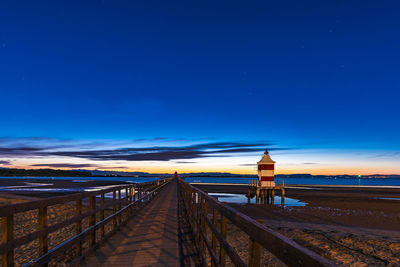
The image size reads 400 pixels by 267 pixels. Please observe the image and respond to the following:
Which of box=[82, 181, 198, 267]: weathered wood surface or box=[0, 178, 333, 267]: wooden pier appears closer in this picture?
box=[0, 178, 333, 267]: wooden pier

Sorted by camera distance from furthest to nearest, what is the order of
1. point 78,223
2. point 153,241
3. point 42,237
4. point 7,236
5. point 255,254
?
1. point 153,241
2. point 78,223
3. point 42,237
4. point 7,236
5. point 255,254

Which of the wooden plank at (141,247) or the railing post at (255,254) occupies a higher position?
the railing post at (255,254)

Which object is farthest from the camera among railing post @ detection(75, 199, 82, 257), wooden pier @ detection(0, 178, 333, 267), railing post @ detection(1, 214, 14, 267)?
railing post @ detection(75, 199, 82, 257)

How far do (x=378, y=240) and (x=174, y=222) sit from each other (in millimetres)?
7794

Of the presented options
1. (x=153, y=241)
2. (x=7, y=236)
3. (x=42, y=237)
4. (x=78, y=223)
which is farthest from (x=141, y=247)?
(x=7, y=236)

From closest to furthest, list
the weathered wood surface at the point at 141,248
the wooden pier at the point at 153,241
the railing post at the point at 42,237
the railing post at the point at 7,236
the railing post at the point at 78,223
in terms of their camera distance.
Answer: the wooden pier at the point at 153,241 < the railing post at the point at 7,236 < the railing post at the point at 42,237 < the railing post at the point at 78,223 < the weathered wood surface at the point at 141,248

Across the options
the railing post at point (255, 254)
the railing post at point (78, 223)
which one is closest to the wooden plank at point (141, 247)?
the railing post at point (78, 223)

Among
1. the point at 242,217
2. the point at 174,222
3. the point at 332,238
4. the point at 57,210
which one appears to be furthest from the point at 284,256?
the point at 57,210

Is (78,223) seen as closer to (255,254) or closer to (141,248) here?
(141,248)

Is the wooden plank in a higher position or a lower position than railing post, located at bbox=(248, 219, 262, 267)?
lower

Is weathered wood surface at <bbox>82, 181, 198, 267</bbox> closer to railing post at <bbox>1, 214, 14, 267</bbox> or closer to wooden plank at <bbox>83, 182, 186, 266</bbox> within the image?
wooden plank at <bbox>83, 182, 186, 266</bbox>

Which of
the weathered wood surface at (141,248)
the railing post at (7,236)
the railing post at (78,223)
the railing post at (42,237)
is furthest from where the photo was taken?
the weathered wood surface at (141,248)

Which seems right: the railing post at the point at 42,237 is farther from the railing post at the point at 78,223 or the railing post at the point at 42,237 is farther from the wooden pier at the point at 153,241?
the railing post at the point at 78,223

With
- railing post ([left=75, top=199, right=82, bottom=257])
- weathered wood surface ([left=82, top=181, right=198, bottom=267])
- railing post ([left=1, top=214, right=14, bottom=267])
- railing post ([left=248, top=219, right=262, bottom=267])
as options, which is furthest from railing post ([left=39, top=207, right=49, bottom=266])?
railing post ([left=248, top=219, right=262, bottom=267])
